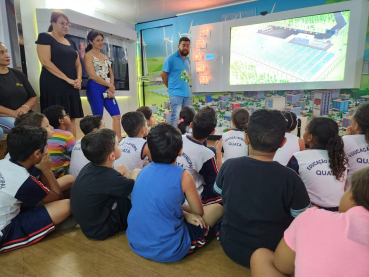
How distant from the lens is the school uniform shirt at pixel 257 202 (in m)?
0.96

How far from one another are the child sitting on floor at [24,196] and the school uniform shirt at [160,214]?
1.82 ft

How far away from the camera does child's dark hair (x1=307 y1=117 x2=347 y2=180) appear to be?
51.1 inches

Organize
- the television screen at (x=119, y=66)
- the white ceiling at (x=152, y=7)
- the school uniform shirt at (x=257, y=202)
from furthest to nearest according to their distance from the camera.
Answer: the television screen at (x=119, y=66) → the white ceiling at (x=152, y=7) → the school uniform shirt at (x=257, y=202)

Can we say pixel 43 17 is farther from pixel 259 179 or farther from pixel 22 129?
pixel 259 179

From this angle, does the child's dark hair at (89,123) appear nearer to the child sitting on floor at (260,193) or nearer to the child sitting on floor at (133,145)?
the child sitting on floor at (133,145)

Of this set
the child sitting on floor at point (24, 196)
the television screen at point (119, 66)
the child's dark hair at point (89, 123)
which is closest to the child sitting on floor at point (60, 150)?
the child's dark hair at point (89, 123)

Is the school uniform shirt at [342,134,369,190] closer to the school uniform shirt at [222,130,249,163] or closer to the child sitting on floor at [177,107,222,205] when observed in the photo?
the school uniform shirt at [222,130,249,163]

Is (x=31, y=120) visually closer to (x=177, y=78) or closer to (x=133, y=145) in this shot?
(x=133, y=145)

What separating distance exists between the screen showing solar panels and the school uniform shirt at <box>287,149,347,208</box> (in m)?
2.60

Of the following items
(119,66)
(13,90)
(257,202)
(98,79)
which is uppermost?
(119,66)

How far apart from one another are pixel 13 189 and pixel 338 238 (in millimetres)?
1386

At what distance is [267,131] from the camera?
3.41 ft

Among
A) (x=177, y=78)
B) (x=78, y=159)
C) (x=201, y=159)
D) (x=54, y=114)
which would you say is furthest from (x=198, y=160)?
(x=177, y=78)

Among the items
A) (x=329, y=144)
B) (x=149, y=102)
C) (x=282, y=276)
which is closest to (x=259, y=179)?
(x=282, y=276)
